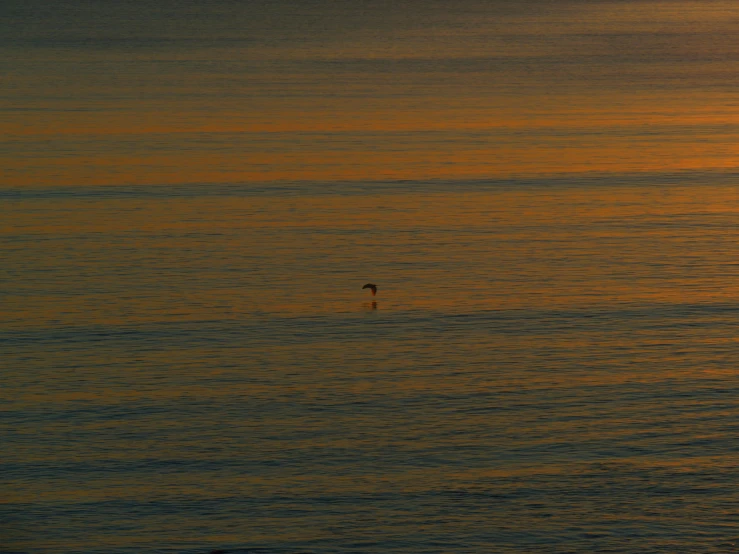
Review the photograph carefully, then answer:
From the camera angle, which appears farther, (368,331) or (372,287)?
(372,287)

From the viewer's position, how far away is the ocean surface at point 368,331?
24.1 meters

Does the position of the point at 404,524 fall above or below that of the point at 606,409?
below

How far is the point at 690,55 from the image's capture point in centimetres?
12081

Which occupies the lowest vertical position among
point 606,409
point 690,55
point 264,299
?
point 606,409

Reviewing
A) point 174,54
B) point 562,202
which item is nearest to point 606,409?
point 562,202

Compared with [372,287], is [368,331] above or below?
below

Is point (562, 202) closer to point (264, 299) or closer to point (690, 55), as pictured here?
point (264, 299)

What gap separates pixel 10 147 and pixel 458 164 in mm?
17037

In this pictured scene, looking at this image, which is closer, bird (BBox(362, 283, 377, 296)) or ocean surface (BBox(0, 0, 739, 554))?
ocean surface (BBox(0, 0, 739, 554))

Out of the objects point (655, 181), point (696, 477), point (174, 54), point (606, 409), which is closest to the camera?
point (696, 477)

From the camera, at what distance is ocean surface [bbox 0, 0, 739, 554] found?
24141 millimetres

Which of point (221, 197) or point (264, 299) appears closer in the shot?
point (264, 299)

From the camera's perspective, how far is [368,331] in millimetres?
33875

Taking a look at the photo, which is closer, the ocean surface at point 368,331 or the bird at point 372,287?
the ocean surface at point 368,331
